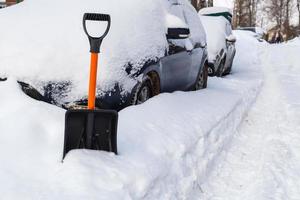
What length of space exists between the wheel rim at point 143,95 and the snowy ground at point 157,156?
0.42 ft

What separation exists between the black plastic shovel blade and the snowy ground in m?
0.08

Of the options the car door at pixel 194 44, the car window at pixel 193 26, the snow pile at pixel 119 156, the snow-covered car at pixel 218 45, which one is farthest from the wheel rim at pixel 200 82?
the snow pile at pixel 119 156

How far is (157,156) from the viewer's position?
3803mm

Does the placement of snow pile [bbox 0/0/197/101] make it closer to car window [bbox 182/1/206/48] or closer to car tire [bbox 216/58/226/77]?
car window [bbox 182/1/206/48]

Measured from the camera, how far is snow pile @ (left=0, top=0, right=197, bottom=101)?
4.35m

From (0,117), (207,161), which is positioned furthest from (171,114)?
(0,117)

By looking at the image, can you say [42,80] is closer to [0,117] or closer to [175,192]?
[0,117]

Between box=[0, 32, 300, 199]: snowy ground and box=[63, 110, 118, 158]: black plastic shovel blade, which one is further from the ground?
box=[63, 110, 118, 158]: black plastic shovel blade

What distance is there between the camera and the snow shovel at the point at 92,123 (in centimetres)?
341

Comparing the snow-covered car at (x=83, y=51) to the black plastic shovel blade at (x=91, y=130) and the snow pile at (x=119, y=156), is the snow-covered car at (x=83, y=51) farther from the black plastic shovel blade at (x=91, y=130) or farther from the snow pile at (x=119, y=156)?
the black plastic shovel blade at (x=91, y=130)

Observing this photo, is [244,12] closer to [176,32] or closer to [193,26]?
[193,26]

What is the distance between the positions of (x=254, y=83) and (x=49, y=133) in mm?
7550

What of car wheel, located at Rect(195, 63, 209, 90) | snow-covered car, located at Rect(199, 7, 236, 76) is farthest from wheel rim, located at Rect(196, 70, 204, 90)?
snow-covered car, located at Rect(199, 7, 236, 76)

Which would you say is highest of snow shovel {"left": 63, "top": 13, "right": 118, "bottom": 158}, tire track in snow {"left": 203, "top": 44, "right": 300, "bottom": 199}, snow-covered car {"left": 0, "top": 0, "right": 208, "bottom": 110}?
snow-covered car {"left": 0, "top": 0, "right": 208, "bottom": 110}
